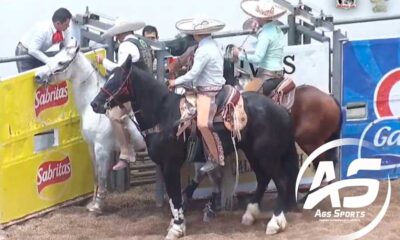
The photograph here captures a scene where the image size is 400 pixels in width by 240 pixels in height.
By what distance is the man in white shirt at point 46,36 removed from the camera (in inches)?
411

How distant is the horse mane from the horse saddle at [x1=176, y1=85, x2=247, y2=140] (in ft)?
0.31

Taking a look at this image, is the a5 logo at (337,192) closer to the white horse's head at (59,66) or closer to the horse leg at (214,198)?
the horse leg at (214,198)

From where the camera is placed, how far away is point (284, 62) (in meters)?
10.4

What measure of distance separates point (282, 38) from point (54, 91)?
1983mm

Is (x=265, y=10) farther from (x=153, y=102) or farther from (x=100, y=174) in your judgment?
(x=100, y=174)

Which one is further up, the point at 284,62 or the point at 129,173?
the point at 284,62

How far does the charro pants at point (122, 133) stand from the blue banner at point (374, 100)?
2.03 metres

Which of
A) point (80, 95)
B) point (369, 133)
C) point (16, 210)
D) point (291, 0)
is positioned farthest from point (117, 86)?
point (291, 0)

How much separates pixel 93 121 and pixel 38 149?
519 millimetres

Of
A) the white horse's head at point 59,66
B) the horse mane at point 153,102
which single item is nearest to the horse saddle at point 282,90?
the horse mane at point 153,102

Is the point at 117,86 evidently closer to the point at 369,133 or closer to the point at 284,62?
the point at 284,62

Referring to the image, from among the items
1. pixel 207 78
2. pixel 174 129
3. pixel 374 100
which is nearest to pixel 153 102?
pixel 174 129

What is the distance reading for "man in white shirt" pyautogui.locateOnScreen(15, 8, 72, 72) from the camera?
10.4 m

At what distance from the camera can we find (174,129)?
31.0 feet
